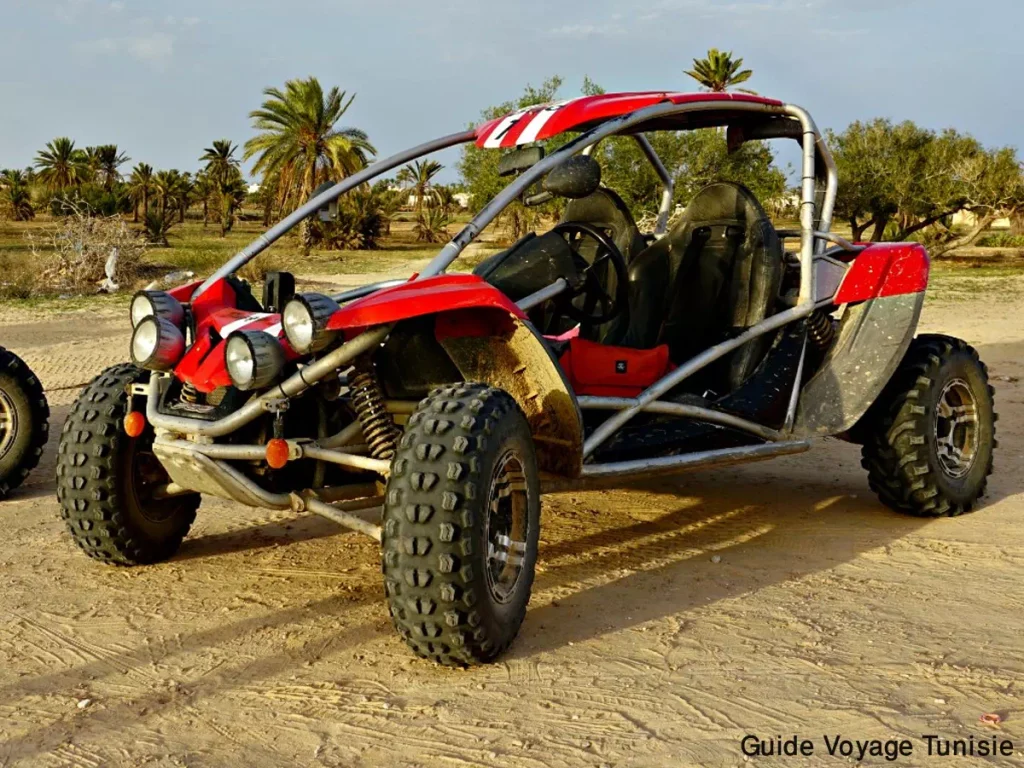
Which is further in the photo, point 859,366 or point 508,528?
point 859,366

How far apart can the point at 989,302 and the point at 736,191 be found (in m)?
15.0

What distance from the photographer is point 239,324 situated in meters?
4.58

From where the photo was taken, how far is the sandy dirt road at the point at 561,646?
3.55 meters

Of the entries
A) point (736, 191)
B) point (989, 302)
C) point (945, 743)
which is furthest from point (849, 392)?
point (989, 302)

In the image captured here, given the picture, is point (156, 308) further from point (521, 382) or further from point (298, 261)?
point (298, 261)

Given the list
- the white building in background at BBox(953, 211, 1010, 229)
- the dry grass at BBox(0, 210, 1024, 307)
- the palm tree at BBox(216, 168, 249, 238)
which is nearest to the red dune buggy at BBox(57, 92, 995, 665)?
the dry grass at BBox(0, 210, 1024, 307)

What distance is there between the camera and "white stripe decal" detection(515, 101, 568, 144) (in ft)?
16.1

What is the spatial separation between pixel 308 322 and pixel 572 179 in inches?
50.3

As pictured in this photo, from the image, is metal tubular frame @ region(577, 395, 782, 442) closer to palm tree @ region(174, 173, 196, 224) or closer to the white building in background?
the white building in background

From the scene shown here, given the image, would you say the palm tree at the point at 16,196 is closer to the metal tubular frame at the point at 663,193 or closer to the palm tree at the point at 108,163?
the palm tree at the point at 108,163

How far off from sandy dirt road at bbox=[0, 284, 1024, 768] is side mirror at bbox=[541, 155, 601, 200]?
5.49 feet

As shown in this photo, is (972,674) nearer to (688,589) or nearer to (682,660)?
(682,660)

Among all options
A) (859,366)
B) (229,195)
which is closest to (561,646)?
(859,366)

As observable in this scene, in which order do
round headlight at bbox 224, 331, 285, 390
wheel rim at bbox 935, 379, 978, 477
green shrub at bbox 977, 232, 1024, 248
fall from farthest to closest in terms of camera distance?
green shrub at bbox 977, 232, 1024, 248 → wheel rim at bbox 935, 379, 978, 477 → round headlight at bbox 224, 331, 285, 390
